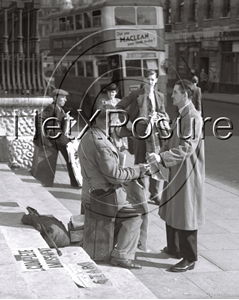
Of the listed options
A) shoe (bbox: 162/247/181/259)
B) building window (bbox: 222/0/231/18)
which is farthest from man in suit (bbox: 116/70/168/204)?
building window (bbox: 222/0/231/18)

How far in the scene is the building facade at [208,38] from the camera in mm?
32500

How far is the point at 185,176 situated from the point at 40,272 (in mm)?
1754

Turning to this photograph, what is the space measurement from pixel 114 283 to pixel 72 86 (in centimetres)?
1751

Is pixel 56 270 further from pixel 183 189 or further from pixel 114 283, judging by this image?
pixel 183 189

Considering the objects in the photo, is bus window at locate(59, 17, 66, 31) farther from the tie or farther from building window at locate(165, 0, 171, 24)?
building window at locate(165, 0, 171, 24)

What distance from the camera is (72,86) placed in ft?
71.2

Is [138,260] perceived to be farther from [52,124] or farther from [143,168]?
[52,124]

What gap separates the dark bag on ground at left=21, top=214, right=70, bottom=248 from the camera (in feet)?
17.8

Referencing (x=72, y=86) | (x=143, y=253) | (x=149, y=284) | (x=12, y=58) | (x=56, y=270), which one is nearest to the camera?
(x=56, y=270)

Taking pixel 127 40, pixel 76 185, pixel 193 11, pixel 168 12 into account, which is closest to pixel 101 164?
pixel 76 185

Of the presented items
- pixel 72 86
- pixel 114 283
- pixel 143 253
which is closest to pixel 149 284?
pixel 114 283

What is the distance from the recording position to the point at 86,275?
4637 mm

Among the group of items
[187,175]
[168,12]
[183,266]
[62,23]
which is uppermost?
[168,12]

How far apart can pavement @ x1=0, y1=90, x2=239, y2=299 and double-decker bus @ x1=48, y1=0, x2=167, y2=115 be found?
9307mm
